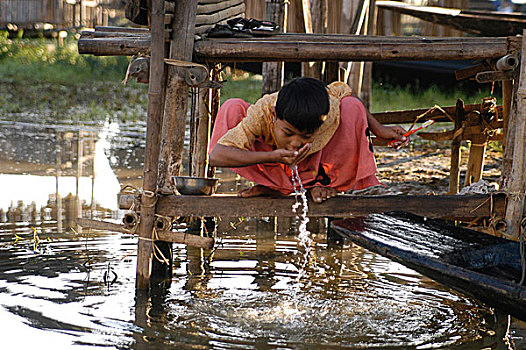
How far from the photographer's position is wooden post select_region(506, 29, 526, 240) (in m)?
4.74

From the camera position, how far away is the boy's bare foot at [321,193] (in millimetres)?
4562

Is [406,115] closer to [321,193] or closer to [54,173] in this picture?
[321,193]

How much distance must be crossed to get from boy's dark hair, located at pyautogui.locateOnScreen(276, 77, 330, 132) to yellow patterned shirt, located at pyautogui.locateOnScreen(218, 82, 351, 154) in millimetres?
168

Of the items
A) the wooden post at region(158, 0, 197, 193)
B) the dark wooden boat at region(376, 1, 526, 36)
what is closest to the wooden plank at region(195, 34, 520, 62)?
the wooden post at region(158, 0, 197, 193)

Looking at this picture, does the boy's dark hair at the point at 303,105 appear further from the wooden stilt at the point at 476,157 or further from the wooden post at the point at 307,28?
the wooden stilt at the point at 476,157

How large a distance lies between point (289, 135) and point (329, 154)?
0.50 metres

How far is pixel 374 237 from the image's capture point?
425 centimetres

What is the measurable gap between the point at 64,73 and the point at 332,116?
15.1m

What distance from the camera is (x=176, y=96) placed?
490cm

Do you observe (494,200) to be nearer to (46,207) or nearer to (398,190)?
(398,190)

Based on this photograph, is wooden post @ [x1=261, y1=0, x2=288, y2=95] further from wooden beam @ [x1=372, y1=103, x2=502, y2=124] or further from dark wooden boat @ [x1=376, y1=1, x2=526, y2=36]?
dark wooden boat @ [x1=376, y1=1, x2=526, y2=36]

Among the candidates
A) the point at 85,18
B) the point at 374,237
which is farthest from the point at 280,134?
the point at 85,18

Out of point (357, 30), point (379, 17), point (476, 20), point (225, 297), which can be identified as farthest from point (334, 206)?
point (379, 17)

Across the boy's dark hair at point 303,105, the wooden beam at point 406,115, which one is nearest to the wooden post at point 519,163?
the boy's dark hair at point 303,105
